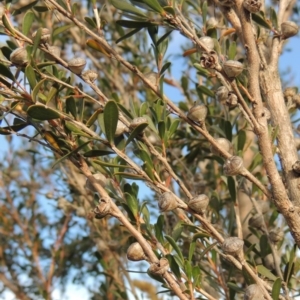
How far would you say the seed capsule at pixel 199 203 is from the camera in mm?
804

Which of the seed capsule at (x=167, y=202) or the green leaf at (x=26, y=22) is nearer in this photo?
the seed capsule at (x=167, y=202)

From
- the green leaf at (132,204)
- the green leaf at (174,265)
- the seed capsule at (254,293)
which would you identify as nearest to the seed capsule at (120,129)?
the green leaf at (132,204)

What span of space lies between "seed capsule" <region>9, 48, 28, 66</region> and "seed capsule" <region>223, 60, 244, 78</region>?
0.31 m

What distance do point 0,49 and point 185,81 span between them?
2.67 ft

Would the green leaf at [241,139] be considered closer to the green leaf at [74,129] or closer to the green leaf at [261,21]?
the green leaf at [261,21]

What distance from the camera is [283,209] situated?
735 millimetres

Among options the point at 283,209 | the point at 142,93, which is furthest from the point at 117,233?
the point at 283,209

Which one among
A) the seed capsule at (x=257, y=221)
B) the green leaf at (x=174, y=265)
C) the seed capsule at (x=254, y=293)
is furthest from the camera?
the seed capsule at (x=257, y=221)

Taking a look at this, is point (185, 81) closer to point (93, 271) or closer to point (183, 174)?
point (183, 174)

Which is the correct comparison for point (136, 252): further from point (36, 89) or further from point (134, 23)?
point (134, 23)

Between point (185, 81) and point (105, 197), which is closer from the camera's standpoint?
point (105, 197)

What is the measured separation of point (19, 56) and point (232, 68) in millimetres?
332

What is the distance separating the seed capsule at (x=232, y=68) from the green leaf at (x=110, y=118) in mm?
172

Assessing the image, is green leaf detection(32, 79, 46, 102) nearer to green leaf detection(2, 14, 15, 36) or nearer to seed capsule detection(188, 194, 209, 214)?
green leaf detection(2, 14, 15, 36)
